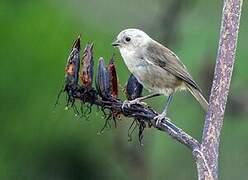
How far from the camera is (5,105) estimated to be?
28.7 feet


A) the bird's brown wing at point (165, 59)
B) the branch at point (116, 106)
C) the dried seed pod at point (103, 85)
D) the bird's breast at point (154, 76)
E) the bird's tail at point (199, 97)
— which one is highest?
the bird's brown wing at point (165, 59)

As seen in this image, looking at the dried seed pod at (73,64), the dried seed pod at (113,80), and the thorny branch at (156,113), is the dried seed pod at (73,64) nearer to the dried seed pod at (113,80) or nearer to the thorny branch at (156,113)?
the thorny branch at (156,113)

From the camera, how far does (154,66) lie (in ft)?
12.7

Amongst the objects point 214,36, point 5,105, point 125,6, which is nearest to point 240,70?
point 214,36

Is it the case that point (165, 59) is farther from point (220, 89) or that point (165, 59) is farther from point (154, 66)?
point (220, 89)

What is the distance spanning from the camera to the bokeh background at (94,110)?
6.84m

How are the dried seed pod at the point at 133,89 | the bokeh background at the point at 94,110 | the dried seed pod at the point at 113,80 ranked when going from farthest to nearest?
the bokeh background at the point at 94,110 → the dried seed pod at the point at 133,89 → the dried seed pod at the point at 113,80

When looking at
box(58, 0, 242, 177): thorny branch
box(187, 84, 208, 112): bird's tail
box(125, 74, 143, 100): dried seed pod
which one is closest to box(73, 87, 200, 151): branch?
box(58, 0, 242, 177): thorny branch

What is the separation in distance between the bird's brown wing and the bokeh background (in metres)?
2.33

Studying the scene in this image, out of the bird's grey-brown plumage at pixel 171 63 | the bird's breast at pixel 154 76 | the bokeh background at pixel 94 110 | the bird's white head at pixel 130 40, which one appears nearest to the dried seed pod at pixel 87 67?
the bird's grey-brown plumage at pixel 171 63

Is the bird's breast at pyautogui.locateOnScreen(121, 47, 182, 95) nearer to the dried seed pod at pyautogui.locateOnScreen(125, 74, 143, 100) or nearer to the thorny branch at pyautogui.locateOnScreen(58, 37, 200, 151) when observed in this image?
the dried seed pod at pyautogui.locateOnScreen(125, 74, 143, 100)

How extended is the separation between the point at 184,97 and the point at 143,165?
66 cm

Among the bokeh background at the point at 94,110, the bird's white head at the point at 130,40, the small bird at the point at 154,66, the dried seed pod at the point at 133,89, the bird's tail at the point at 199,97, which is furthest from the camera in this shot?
the bokeh background at the point at 94,110

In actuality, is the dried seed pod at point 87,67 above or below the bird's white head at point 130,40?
below
